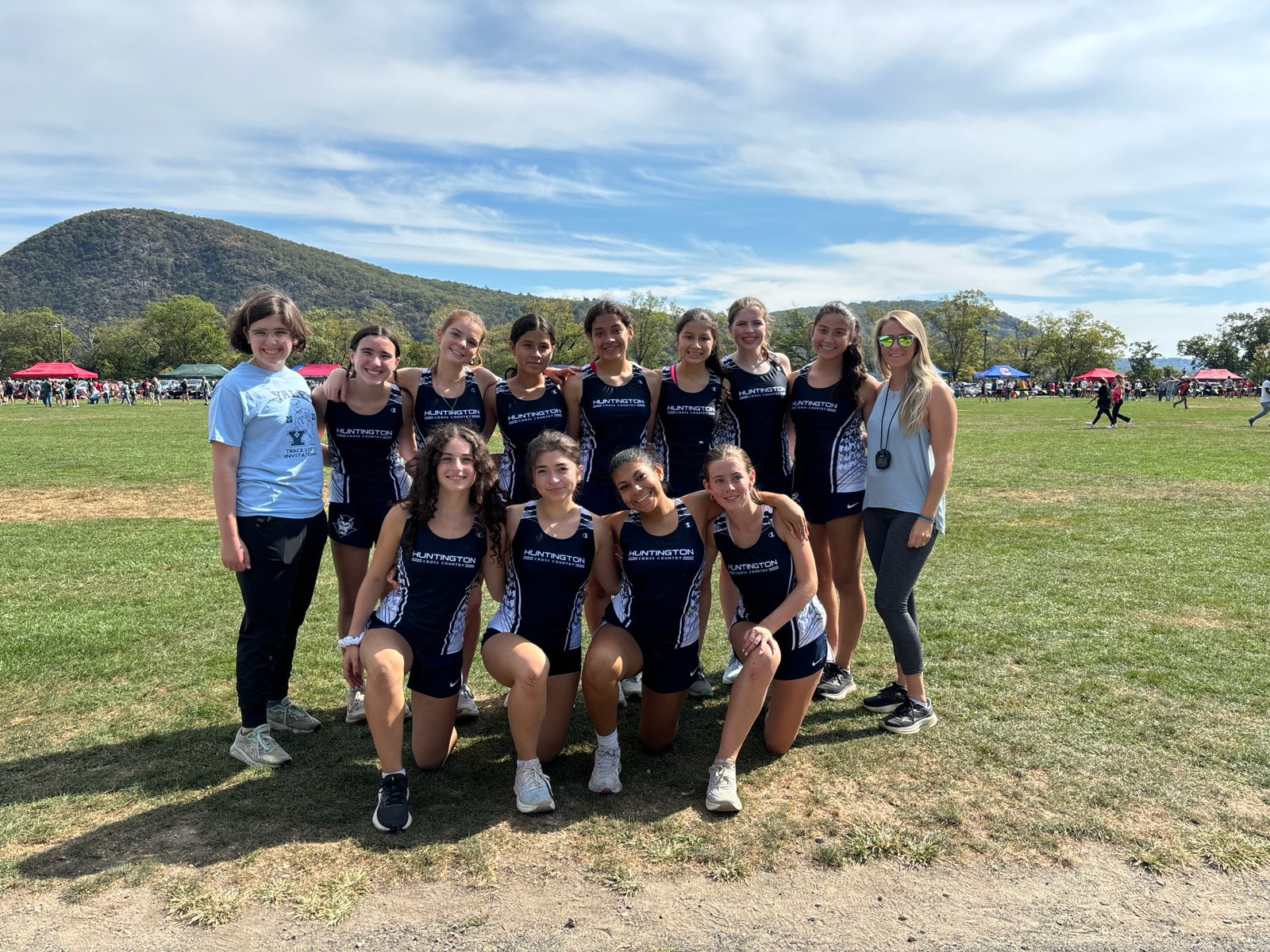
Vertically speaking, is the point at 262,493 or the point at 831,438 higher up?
the point at 831,438

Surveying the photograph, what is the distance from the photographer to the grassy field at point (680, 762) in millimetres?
2945

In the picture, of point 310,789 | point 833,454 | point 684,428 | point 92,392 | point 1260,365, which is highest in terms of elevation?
point 1260,365

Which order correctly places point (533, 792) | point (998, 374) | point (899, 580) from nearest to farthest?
point (533, 792) < point (899, 580) < point (998, 374)

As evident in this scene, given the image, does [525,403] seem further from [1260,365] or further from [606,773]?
[1260,365]

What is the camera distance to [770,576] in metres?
3.75

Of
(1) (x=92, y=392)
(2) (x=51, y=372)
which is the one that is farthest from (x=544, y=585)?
(2) (x=51, y=372)

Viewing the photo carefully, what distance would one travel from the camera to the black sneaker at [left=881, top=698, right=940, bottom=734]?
3982mm

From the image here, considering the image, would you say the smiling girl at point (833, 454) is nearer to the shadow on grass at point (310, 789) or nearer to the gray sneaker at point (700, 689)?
the gray sneaker at point (700, 689)

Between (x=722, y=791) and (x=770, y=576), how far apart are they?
0.99 metres

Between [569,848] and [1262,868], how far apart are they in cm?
249

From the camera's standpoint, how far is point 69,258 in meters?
155

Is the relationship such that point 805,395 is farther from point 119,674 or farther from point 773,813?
point 119,674

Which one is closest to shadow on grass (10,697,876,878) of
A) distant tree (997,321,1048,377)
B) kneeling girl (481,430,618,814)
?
kneeling girl (481,430,618,814)

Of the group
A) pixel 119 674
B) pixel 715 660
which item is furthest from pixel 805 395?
pixel 119 674
